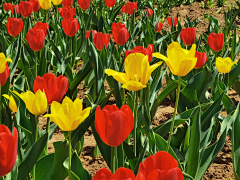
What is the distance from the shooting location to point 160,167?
0.69 metres

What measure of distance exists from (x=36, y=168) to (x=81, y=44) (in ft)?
5.70

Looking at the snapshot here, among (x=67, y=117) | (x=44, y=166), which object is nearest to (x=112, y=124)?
(x=67, y=117)

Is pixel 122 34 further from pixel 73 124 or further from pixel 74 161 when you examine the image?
pixel 73 124

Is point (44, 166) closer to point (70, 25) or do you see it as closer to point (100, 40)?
point (100, 40)

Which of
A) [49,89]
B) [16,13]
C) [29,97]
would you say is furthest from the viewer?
[16,13]

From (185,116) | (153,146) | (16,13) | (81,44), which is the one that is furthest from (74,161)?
(16,13)

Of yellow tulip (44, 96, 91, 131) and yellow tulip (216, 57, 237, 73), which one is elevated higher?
Answer: yellow tulip (44, 96, 91, 131)

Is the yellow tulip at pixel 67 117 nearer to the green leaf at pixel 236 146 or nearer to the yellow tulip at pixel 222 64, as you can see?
the green leaf at pixel 236 146

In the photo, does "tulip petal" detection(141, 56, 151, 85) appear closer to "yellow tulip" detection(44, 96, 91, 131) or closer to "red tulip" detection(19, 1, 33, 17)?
"yellow tulip" detection(44, 96, 91, 131)

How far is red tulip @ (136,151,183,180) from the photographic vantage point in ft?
2.03

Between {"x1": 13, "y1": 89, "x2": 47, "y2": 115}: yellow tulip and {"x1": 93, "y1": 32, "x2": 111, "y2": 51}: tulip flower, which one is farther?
{"x1": 93, "y1": 32, "x2": 111, "y2": 51}: tulip flower

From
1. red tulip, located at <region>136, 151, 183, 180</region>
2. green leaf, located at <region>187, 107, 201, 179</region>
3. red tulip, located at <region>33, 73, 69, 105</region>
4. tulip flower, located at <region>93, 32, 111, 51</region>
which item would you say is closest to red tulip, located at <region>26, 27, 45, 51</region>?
tulip flower, located at <region>93, 32, 111, 51</region>

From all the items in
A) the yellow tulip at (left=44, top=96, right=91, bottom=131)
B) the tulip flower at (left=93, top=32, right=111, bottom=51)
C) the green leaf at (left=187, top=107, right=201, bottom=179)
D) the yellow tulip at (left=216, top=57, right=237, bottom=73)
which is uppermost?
the tulip flower at (left=93, top=32, right=111, bottom=51)

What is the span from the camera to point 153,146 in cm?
138
